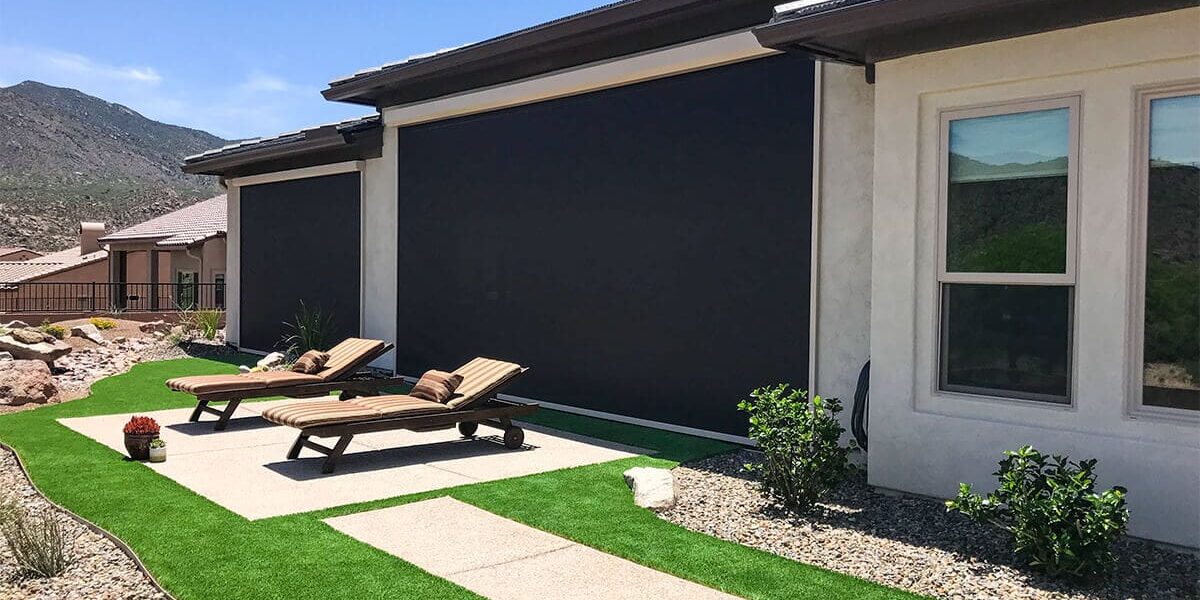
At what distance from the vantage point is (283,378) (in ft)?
32.7

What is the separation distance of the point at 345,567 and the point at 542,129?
700 centimetres

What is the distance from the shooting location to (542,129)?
11.1 meters

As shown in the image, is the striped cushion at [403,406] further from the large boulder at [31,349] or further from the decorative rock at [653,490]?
the large boulder at [31,349]

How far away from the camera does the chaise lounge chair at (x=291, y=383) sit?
942cm

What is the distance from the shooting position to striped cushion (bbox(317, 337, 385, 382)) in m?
10.5

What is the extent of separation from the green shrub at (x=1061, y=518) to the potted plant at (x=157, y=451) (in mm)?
6268

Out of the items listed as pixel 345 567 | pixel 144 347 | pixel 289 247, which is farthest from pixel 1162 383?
pixel 144 347

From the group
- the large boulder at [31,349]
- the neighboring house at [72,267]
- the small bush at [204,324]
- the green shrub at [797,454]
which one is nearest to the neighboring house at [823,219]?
the green shrub at [797,454]

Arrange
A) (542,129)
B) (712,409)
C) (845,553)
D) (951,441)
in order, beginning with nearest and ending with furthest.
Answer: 1. (845,553)
2. (951,441)
3. (712,409)
4. (542,129)

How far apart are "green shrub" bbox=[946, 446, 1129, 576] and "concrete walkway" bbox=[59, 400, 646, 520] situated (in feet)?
12.1

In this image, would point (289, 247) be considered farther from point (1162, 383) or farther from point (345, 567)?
point (1162, 383)

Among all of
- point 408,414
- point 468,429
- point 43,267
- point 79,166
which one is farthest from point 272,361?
point 79,166

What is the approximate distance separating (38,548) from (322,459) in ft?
9.35

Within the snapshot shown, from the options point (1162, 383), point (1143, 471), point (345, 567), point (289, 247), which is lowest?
point (345, 567)
